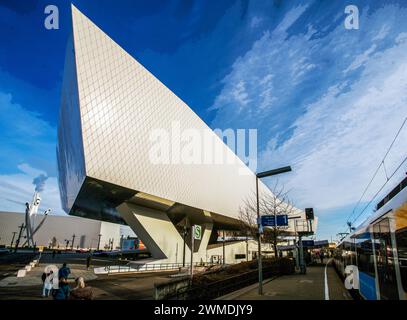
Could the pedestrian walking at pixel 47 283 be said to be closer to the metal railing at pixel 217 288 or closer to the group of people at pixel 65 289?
the group of people at pixel 65 289

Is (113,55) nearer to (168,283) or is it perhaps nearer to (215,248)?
(168,283)

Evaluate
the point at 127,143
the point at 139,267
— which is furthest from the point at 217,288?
the point at 127,143

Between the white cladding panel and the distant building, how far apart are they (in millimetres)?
94848

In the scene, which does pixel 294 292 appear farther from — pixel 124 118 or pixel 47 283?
pixel 124 118

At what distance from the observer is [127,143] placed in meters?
28.5

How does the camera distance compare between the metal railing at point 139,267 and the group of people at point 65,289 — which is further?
the metal railing at point 139,267

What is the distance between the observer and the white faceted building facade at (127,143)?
24500 mm

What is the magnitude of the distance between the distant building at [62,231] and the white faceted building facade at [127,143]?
8925 centimetres

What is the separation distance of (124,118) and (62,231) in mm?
110204

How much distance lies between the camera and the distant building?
4350 inches

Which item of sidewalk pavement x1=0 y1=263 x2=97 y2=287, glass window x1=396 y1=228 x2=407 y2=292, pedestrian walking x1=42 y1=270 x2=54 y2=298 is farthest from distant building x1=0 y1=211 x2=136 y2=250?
glass window x1=396 y1=228 x2=407 y2=292

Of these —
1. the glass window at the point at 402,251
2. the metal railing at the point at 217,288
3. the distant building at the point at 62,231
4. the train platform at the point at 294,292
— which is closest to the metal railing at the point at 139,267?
the metal railing at the point at 217,288

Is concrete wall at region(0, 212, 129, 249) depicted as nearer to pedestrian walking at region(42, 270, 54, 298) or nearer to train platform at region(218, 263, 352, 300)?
pedestrian walking at region(42, 270, 54, 298)
